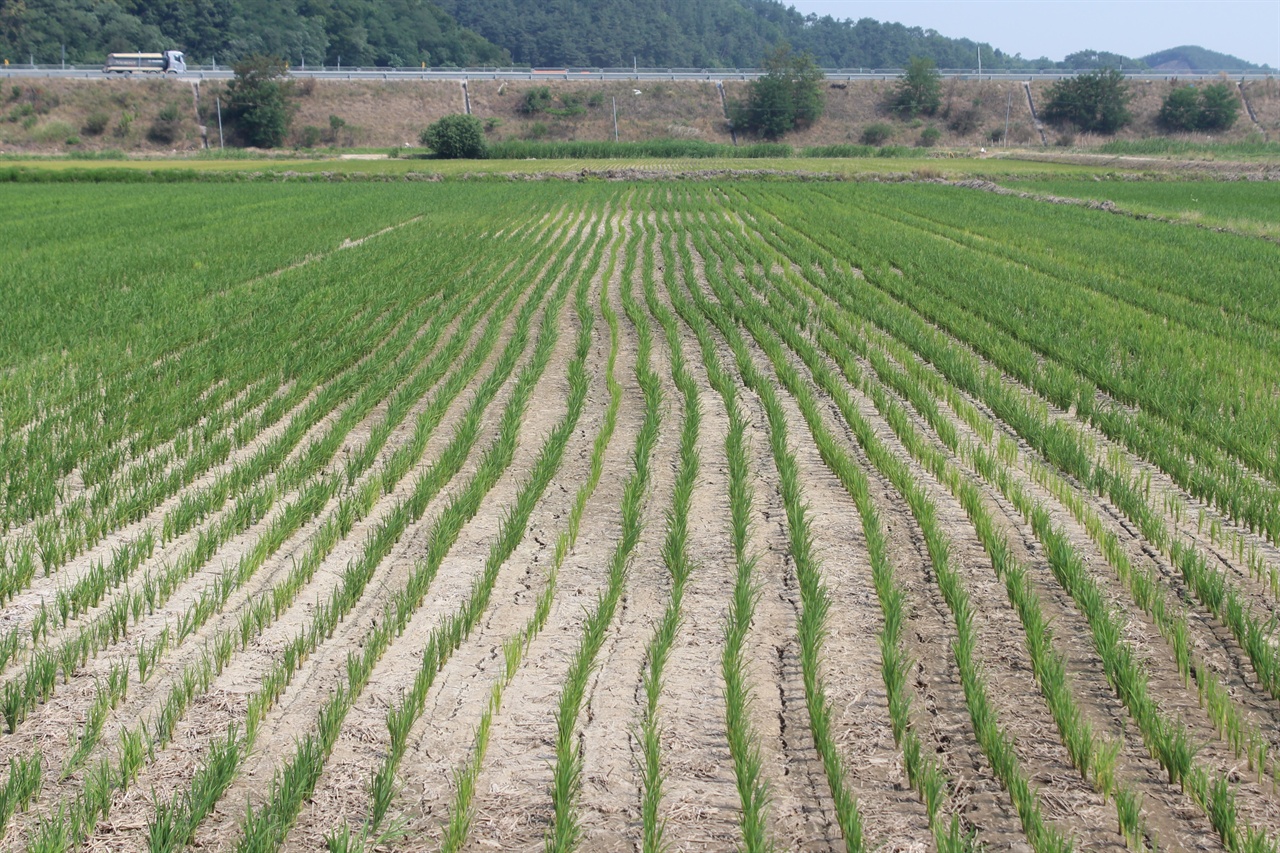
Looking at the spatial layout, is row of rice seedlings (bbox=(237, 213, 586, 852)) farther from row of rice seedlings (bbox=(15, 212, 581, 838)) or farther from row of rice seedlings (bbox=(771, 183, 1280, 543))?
row of rice seedlings (bbox=(771, 183, 1280, 543))

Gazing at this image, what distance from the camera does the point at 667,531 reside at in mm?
5730

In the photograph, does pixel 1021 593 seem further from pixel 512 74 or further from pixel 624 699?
pixel 512 74

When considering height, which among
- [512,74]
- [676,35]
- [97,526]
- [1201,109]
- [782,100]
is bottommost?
[97,526]

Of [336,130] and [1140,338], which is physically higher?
[336,130]

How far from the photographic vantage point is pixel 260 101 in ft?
219

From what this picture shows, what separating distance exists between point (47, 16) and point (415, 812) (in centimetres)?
11238

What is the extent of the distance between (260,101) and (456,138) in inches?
705

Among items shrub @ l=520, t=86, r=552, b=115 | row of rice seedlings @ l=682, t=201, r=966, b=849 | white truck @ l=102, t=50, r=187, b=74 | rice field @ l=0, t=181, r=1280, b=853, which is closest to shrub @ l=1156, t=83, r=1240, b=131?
shrub @ l=520, t=86, r=552, b=115

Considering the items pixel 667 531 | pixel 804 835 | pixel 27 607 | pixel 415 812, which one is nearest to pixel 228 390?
pixel 27 607

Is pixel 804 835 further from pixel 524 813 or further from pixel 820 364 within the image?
pixel 820 364

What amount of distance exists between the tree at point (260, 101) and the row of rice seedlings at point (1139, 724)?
70.2 m

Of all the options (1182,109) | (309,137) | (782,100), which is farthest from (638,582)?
(1182,109)

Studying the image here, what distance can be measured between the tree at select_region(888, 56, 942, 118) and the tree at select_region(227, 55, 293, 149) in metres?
44.9

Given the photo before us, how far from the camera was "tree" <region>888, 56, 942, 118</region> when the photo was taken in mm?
76312
